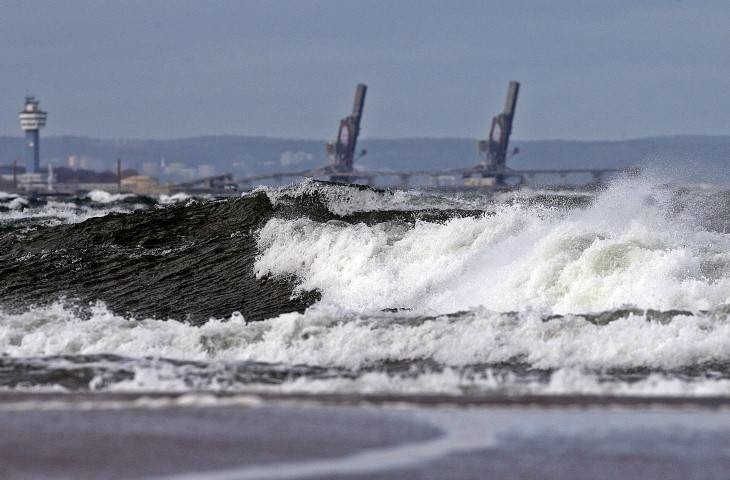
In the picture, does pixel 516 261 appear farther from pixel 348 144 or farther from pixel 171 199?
pixel 348 144

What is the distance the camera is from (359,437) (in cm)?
602

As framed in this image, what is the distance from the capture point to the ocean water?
10266mm

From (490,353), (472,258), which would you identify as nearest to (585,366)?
(490,353)

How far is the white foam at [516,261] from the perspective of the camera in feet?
51.9

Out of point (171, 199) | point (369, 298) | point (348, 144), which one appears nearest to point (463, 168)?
point (348, 144)

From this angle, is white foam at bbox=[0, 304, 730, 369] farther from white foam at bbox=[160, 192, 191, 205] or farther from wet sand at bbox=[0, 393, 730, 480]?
white foam at bbox=[160, 192, 191, 205]

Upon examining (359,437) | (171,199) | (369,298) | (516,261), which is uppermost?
(171,199)


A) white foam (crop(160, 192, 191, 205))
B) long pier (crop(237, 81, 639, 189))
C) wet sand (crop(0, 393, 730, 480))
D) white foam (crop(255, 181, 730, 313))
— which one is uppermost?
long pier (crop(237, 81, 639, 189))

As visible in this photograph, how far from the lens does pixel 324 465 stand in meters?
5.50

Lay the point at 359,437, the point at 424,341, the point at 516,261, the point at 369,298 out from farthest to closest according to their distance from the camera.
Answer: the point at 369,298
the point at 516,261
the point at 424,341
the point at 359,437

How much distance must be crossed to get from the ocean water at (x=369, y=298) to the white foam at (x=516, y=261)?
0.04 m

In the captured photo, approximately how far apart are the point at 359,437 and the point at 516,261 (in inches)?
501

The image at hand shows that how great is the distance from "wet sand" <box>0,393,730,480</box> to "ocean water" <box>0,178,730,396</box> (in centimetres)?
124

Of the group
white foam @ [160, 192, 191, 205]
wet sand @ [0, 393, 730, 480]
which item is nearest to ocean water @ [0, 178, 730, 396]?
wet sand @ [0, 393, 730, 480]
